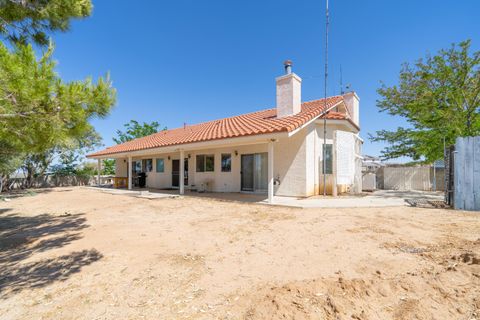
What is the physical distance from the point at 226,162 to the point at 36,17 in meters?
10.3

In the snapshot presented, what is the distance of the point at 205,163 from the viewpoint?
48.2 feet

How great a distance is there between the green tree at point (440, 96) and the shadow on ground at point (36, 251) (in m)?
14.7

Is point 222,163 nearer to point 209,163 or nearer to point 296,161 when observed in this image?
point 209,163

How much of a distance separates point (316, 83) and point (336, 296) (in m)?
12.4

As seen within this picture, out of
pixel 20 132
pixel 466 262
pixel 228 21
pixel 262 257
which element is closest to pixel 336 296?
pixel 262 257

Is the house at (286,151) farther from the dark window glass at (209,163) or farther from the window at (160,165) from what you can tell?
the window at (160,165)

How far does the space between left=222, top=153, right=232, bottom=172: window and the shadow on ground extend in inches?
302

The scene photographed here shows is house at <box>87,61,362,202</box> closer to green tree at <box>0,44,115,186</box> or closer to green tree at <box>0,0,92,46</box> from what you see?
green tree at <box>0,44,115,186</box>

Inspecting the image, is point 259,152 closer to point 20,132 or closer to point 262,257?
point 262,257

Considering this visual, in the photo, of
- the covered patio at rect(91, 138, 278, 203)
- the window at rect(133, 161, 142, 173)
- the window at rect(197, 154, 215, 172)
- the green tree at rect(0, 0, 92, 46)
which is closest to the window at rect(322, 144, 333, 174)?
the covered patio at rect(91, 138, 278, 203)

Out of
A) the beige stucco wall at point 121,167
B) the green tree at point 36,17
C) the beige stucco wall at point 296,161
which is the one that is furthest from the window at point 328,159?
the beige stucco wall at point 121,167

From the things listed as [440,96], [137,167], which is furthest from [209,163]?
[440,96]

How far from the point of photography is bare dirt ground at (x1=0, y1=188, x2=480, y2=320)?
256 cm

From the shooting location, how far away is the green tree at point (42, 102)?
3328 mm
